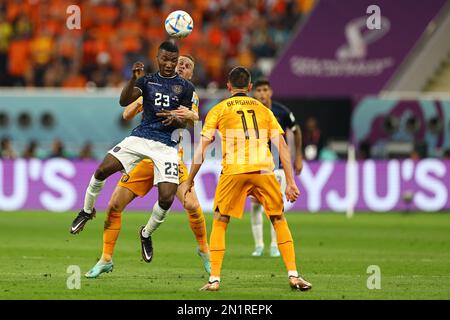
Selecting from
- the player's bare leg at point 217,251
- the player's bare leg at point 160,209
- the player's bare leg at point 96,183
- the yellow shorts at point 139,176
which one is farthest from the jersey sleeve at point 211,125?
the yellow shorts at point 139,176

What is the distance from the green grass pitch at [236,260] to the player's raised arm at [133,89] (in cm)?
204

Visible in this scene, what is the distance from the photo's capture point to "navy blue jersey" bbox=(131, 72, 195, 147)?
13.3 meters

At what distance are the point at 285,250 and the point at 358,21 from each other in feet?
57.7

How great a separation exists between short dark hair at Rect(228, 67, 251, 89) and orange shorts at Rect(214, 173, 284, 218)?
0.94 m

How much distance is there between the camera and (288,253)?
12.2m

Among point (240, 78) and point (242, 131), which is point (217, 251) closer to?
point (242, 131)

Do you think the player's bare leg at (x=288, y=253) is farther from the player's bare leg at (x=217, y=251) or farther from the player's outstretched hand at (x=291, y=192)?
the player's bare leg at (x=217, y=251)

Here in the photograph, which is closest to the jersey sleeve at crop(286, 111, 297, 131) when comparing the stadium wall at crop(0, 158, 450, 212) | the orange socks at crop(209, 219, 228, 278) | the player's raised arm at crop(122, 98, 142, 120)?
the player's raised arm at crop(122, 98, 142, 120)

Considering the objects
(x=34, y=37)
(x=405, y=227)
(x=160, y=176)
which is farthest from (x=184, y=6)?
(x=160, y=176)

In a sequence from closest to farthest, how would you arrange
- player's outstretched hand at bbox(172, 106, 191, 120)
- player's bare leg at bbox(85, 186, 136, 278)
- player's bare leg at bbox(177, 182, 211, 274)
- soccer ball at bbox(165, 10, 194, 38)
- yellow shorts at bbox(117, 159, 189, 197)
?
player's outstretched hand at bbox(172, 106, 191, 120) → player's bare leg at bbox(85, 186, 136, 278) → yellow shorts at bbox(117, 159, 189, 197) → soccer ball at bbox(165, 10, 194, 38) → player's bare leg at bbox(177, 182, 211, 274)

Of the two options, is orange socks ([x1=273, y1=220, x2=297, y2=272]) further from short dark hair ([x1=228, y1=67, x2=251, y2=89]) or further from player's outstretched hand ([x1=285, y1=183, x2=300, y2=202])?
short dark hair ([x1=228, y1=67, x2=251, y2=89])

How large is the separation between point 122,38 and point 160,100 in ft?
59.5

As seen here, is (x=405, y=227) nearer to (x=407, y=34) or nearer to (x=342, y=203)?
(x=342, y=203)

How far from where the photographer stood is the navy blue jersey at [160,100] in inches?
522
